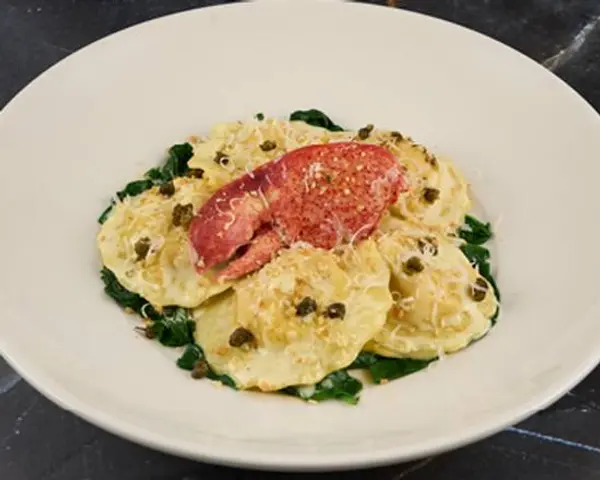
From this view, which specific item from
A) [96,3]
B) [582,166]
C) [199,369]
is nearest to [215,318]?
[199,369]

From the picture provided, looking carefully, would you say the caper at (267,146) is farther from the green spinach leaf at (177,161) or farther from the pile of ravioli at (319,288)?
the green spinach leaf at (177,161)

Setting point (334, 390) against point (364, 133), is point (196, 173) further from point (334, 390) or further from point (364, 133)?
point (334, 390)

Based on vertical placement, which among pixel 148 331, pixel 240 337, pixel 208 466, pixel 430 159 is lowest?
pixel 208 466

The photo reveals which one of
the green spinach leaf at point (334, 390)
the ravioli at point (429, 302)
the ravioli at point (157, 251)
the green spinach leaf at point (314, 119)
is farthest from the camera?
the green spinach leaf at point (314, 119)

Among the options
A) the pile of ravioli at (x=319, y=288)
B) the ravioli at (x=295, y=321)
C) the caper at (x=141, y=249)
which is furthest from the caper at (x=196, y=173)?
the ravioli at (x=295, y=321)

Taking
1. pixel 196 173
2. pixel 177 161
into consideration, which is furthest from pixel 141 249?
pixel 177 161

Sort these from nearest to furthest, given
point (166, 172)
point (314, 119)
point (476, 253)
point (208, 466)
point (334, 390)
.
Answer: point (334, 390)
point (208, 466)
point (476, 253)
point (166, 172)
point (314, 119)
